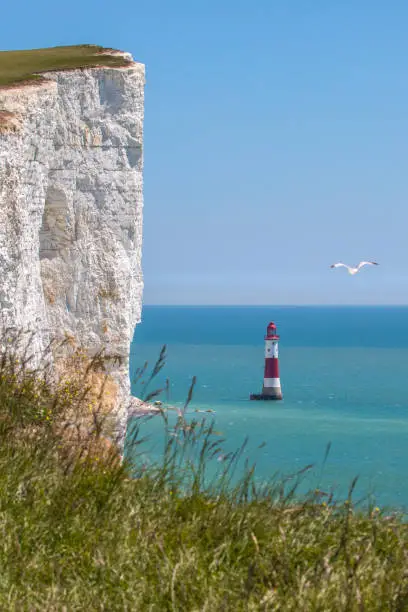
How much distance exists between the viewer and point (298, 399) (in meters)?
66.2

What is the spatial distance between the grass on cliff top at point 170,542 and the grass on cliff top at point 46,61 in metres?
12.8

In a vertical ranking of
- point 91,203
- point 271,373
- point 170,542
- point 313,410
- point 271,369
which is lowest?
point 313,410

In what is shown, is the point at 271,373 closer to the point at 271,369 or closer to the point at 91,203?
the point at 271,369

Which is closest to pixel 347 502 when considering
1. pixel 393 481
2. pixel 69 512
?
pixel 69 512

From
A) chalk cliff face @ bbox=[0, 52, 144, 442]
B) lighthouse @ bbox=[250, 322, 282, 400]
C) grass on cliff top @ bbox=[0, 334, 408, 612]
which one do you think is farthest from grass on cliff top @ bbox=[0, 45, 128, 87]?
lighthouse @ bbox=[250, 322, 282, 400]

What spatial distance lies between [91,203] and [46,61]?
3.29 m

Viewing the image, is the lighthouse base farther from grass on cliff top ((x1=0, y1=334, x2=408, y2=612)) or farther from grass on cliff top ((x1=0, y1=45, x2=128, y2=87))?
grass on cliff top ((x1=0, y1=334, x2=408, y2=612))

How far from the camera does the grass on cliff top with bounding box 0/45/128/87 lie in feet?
53.9

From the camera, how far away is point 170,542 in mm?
3520

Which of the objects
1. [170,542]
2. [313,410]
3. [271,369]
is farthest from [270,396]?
[170,542]

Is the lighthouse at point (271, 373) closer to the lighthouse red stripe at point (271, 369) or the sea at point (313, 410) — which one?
the lighthouse red stripe at point (271, 369)

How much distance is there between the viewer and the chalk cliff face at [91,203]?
16.3 m

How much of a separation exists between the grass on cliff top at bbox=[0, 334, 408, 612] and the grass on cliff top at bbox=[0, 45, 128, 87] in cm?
1278

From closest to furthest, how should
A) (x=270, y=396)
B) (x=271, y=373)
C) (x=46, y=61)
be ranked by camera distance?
(x=46, y=61) → (x=271, y=373) → (x=270, y=396)
